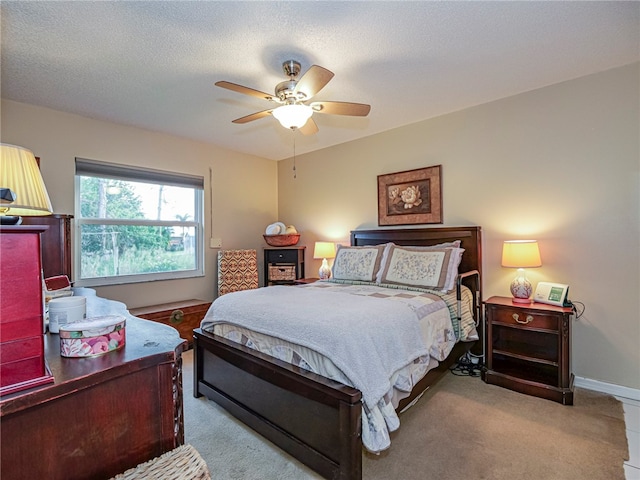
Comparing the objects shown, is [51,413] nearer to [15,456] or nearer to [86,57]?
[15,456]

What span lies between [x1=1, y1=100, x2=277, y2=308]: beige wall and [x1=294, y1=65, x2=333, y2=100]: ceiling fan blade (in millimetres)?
2481

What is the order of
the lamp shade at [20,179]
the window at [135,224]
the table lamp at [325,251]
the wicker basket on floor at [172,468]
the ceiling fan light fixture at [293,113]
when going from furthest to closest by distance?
the table lamp at [325,251], the window at [135,224], the ceiling fan light fixture at [293,113], the lamp shade at [20,179], the wicker basket on floor at [172,468]

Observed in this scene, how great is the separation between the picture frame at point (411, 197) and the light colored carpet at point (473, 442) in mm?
1821

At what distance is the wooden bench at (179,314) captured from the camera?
3459mm

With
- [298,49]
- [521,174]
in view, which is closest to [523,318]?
[521,174]

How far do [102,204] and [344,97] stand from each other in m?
2.77

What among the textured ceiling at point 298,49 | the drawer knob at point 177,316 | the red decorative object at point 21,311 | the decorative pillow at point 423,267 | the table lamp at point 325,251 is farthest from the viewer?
the table lamp at point 325,251

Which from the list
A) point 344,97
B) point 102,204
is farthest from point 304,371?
point 102,204

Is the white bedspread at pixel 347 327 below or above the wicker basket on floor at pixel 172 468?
above

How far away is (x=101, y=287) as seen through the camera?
135 inches

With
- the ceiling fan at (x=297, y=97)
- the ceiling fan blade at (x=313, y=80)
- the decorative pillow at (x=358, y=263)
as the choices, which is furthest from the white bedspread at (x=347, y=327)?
the ceiling fan blade at (x=313, y=80)

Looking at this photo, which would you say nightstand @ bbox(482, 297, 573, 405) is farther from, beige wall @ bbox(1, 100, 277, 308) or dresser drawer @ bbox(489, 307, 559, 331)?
beige wall @ bbox(1, 100, 277, 308)

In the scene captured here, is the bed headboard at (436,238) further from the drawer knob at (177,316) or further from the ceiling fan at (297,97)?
the drawer knob at (177,316)

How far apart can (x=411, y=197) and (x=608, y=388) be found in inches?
91.3
